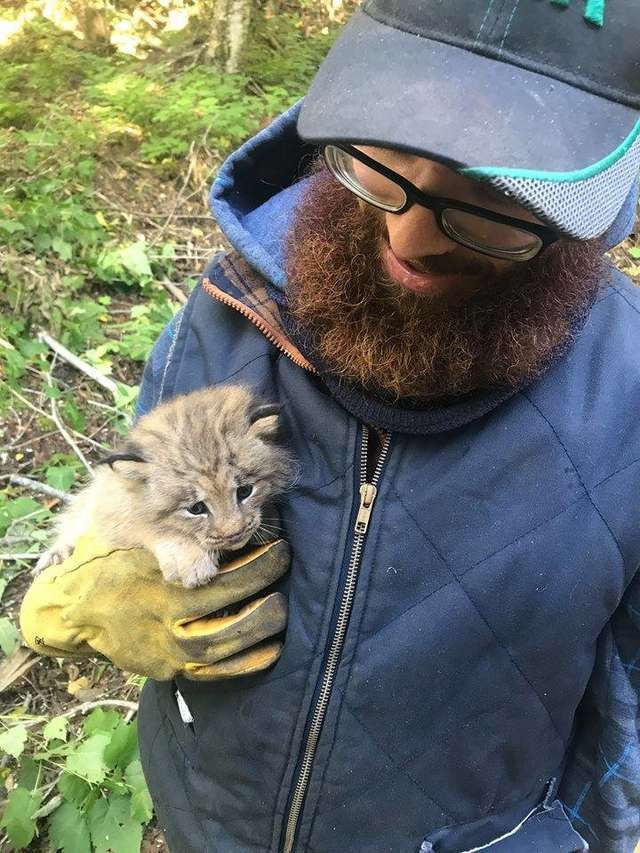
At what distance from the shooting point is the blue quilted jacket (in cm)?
182

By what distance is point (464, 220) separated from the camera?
1.45m

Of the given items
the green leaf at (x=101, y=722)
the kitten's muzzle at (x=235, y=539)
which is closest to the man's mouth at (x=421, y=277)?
the kitten's muzzle at (x=235, y=539)

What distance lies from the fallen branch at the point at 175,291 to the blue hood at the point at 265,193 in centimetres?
356

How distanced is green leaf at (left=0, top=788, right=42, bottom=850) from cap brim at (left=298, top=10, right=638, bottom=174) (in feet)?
10.3

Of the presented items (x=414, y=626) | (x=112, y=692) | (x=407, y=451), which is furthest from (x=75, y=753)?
(x=407, y=451)

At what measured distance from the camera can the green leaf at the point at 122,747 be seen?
10.7 ft

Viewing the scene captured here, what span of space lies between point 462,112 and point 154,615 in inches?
67.5

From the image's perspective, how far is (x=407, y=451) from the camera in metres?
1.88

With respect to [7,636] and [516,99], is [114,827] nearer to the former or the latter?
[7,636]

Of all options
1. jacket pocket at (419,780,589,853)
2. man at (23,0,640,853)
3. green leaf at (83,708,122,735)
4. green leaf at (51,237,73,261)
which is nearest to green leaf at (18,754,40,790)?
green leaf at (83,708,122,735)

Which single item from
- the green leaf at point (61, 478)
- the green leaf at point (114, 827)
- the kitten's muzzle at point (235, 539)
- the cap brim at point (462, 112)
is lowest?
the green leaf at point (114, 827)

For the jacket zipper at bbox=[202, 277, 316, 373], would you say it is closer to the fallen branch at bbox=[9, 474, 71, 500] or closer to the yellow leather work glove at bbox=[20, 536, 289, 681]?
the yellow leather work glove at bbox=[20, 536, 289, 681]

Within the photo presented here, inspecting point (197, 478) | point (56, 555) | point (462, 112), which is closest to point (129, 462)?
point (197, 478)

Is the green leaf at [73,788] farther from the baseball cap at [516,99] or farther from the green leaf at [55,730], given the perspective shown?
the baseball cap at [516,99]
